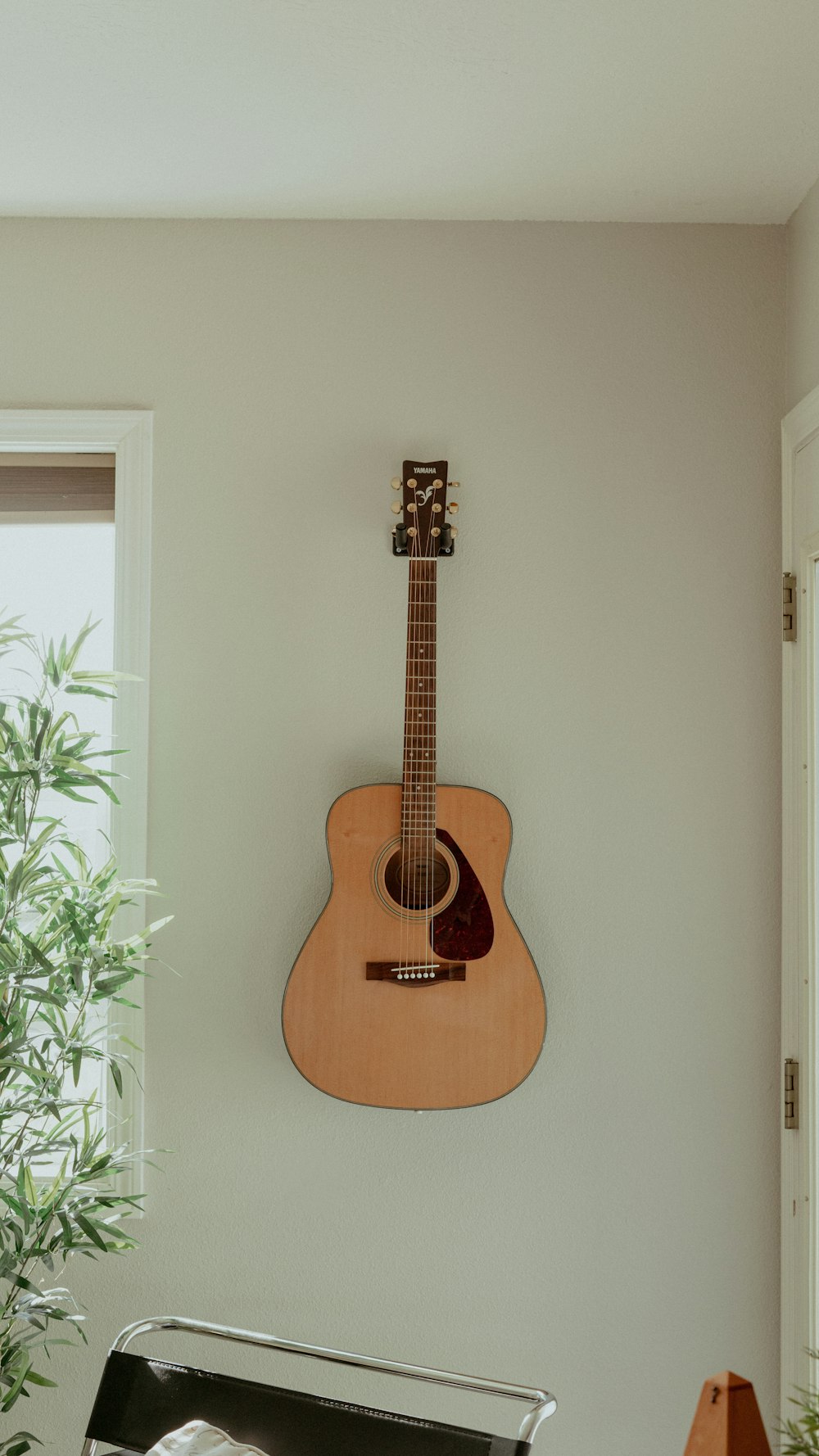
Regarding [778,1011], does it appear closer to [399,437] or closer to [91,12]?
[399,437]

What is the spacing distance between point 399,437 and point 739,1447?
1.68 m

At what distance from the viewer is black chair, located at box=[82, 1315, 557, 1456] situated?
1.41m

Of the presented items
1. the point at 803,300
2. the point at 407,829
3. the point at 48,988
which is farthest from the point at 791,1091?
the point at 803,300

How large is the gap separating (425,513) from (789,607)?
0.71 m

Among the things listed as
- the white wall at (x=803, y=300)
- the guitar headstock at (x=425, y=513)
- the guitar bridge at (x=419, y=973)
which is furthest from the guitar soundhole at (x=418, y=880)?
the white wall at (x=803, y=300)

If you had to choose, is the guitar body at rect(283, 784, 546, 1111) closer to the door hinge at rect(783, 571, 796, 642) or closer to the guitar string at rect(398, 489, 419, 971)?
the guitar string at rect(398, 489, 419, 971)

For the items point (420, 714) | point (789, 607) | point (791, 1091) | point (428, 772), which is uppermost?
point (789, 607)

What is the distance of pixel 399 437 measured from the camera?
A: 2.07 m

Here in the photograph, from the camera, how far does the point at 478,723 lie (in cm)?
205

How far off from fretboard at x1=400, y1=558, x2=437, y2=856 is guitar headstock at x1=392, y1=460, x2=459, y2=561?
0.10 ft

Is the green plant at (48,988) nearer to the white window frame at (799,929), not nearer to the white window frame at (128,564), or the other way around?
the white window frame at (128,564)

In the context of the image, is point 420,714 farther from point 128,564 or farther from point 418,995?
point 128,564

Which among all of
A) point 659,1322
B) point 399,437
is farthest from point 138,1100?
point 399,437

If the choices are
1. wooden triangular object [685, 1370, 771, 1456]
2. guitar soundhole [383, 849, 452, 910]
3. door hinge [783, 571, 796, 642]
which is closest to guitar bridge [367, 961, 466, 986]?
guitar soundhole [383, 849, 452, 910]
